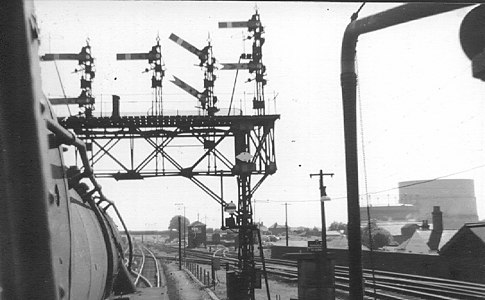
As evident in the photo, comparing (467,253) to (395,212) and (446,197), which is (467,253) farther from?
(446,197)

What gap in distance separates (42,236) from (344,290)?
820 inches

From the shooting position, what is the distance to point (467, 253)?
2514 centimetres

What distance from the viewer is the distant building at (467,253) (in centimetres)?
2434

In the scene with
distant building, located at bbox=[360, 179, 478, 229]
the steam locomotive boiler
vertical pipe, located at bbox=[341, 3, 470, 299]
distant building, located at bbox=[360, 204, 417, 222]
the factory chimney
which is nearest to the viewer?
the steam locomotive boiler

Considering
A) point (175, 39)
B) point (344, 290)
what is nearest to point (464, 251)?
point (344, 290)

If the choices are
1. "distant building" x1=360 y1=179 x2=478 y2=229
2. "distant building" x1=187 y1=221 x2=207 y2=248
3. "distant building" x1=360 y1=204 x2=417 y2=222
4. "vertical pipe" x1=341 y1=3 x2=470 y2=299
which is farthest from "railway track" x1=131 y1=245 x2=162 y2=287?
"distant building" x1=360 y1=179 x2=478 y2=229

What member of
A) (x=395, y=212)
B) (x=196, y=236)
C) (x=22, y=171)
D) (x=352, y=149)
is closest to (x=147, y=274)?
(x=352, y=149)

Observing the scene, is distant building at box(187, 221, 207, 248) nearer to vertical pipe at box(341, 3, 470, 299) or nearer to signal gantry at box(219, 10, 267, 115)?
signal gantry at box(219, 10, 267, 115)

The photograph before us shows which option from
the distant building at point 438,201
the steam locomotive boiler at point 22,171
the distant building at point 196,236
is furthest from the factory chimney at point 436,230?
the distant building at point 438,201

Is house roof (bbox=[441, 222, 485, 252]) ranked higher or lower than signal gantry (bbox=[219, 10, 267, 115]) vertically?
lower

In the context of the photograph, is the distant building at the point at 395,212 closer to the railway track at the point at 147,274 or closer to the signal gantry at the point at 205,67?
the railway track at the point at 147,274

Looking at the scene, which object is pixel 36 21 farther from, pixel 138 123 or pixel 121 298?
pixel 138 123

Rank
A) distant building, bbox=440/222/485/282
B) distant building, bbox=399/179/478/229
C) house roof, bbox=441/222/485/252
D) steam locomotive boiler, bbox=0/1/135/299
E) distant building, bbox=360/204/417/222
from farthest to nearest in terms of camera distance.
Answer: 1. distant building, bbox=399/179/478/229
2. distant building, bbox=360/204/417/222
3. house roof, bbox=441/222/485/252
4. distant building, bbox=440/222/485/282
5. steam locomotive boiler, bbox=0/1/135/299

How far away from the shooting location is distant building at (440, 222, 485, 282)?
24.3m
